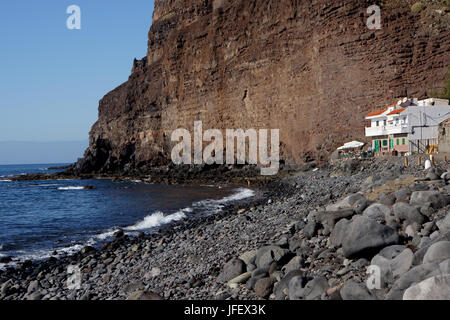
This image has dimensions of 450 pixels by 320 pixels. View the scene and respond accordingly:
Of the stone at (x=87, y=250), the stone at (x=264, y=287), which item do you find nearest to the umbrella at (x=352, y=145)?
the stone at (x=87, y=250)

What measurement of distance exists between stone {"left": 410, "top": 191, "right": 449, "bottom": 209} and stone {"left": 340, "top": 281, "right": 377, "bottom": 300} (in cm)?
325

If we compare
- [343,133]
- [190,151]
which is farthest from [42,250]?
[190,151]

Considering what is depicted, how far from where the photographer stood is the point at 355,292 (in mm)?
4723

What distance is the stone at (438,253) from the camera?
4840 mm

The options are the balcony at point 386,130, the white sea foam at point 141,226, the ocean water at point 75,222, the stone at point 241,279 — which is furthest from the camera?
the balcony at point 386,130

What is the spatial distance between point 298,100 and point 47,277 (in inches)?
1396

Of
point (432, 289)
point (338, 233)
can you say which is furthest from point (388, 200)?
point (432, 289)

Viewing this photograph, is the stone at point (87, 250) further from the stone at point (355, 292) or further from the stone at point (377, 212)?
the stone at point (355, 292)

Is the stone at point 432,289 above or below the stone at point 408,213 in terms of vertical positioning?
below

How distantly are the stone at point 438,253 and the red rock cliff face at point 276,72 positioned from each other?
30.9 metres

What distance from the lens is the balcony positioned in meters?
27.0

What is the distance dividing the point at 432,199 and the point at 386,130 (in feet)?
76.9

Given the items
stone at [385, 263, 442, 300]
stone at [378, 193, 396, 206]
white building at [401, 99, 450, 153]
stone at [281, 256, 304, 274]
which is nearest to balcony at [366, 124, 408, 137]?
white building at [401, 99, 450, 153]

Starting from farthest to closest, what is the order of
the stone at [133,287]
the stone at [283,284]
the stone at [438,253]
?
the stone at [133,287] < the stone at [283,284] < the stone at [438,253]
